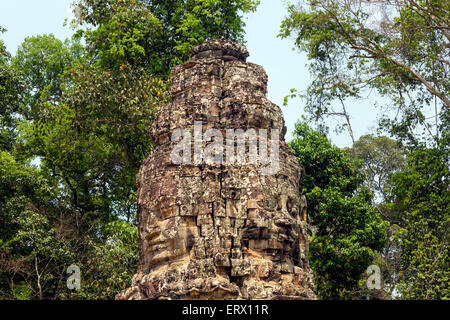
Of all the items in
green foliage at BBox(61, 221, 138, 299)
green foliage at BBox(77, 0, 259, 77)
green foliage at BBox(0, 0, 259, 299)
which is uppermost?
green foliage at BBox(77, 0, 259, 77)

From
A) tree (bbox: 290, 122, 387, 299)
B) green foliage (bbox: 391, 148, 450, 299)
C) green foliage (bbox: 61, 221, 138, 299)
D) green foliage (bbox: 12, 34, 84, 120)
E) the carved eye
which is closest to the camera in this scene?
the carved eye

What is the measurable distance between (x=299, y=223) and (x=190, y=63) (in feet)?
12.8

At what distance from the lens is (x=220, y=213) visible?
11977mm

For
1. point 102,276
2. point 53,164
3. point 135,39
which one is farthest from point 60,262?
point 135,39

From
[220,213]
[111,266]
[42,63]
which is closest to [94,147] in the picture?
[111,266]

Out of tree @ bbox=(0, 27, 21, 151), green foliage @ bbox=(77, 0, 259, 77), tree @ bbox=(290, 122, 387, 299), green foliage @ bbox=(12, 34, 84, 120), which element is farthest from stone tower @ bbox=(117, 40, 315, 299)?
green foliage @ bbox=(12, 34, 84, 120)

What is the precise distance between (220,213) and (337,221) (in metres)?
8.24

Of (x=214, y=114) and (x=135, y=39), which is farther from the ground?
(x=135, y=39)

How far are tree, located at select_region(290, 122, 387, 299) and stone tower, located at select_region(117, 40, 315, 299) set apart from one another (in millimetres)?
5871

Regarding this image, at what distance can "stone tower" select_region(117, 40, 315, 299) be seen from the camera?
11.7m

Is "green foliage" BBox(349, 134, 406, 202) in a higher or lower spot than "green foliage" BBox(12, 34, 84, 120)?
lower

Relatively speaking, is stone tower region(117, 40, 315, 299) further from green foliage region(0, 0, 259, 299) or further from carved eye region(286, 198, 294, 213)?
green foliage region(0, 0, 259, 299)
